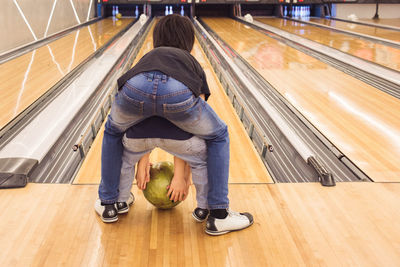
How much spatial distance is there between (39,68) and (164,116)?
3.41 meters

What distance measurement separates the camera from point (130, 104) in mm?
1187

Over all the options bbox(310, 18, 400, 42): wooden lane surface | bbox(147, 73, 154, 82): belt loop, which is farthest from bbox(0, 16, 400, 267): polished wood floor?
bbox(310, 18, 400, 42): wooden lane surface

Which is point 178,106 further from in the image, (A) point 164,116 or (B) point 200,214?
(B) point 200,214

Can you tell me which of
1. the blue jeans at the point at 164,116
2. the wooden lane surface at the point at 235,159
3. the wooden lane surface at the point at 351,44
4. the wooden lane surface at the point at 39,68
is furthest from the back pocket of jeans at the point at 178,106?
the wooden lane surface at the point at 351,44

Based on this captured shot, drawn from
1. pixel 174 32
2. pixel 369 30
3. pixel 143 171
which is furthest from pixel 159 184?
pixel 369 30

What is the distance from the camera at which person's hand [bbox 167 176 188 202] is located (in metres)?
1.40

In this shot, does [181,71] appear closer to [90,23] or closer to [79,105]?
[79,105]

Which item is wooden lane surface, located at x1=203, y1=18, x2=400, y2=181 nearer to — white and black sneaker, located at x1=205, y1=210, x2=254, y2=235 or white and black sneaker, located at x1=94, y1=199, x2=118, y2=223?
white and black sneaker, located at x1=205, y1=210, x2=254, y2=235

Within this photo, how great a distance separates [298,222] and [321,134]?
1.11 meters

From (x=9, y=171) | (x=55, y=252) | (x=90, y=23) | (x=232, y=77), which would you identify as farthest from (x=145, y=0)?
(x=55, y=252)

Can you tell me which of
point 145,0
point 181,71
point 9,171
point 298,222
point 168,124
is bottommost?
point 298,222

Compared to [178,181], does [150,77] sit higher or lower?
higher

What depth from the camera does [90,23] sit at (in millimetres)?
8586

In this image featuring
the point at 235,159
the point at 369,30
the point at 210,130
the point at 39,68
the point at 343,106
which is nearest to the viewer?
the point at 210,130
